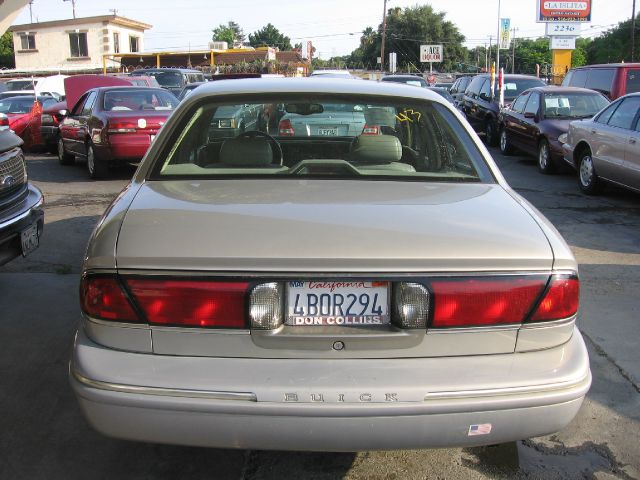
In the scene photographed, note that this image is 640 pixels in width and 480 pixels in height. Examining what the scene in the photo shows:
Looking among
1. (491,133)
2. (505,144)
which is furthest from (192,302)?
(491,133)

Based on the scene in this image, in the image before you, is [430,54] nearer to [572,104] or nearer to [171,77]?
[171,77]

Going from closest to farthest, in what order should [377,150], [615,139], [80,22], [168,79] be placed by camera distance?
[377,150]
[615,139]
[168,79]
[80,22]

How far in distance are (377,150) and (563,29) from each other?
2640cm

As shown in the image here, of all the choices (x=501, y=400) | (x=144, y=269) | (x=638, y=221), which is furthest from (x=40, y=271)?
(x=638, y=221)

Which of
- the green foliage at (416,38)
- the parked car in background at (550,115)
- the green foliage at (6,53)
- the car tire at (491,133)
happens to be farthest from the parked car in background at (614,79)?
the green foliage at (416,38)

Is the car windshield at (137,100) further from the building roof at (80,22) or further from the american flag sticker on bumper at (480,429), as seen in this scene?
the building roof at (80,22)

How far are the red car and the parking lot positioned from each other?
4551mm

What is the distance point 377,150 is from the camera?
350 centimetres

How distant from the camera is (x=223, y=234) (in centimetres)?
233

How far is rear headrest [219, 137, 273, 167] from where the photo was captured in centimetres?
335

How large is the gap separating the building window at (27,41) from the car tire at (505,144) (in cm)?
4726

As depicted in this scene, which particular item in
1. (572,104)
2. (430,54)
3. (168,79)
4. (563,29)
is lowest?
(572,104)

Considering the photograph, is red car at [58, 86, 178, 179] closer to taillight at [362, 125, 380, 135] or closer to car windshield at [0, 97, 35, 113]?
car windshield at [0, 97, 35, 113]

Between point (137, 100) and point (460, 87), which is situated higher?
point (460, 87)
